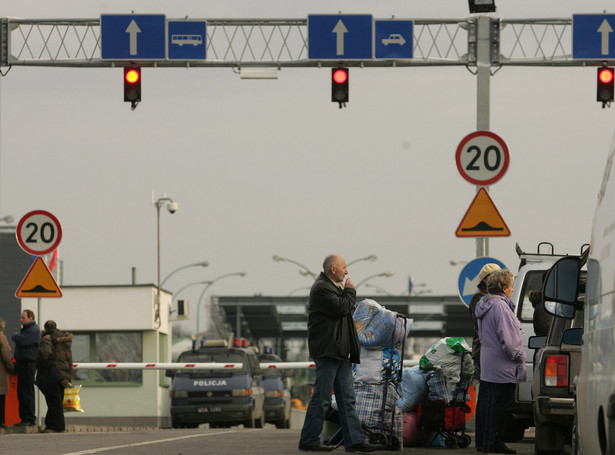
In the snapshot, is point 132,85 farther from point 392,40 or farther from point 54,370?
point 54,370

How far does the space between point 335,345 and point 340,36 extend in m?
8.34

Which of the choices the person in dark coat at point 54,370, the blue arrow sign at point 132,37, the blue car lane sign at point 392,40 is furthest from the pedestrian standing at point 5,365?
the blue car lane sign at point 392,40

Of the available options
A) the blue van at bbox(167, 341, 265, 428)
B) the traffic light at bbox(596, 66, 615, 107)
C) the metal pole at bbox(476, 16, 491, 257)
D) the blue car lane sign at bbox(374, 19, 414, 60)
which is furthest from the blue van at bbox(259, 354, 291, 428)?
the traffic light at bbox(596, 66, 615, 107)

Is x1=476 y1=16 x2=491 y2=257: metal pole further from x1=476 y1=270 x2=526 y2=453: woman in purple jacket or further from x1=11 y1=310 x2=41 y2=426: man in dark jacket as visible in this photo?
x1=11 y1=310 x2=41 y2=426: man in dark jacket

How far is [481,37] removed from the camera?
1845 cm

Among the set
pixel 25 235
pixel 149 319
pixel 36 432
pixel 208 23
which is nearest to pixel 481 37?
pixel 208 23

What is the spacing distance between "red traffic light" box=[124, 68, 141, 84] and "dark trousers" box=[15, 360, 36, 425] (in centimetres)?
455

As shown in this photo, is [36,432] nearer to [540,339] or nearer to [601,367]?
[540,339]

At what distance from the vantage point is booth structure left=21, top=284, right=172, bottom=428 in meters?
41.9

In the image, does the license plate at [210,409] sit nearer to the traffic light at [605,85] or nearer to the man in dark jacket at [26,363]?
the man in dark jacket at [26,363]

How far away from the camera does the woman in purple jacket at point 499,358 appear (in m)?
12.4

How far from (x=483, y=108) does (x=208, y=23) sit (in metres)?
4.62

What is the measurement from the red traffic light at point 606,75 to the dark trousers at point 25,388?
9.33 meters

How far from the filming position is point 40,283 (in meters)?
19.0
